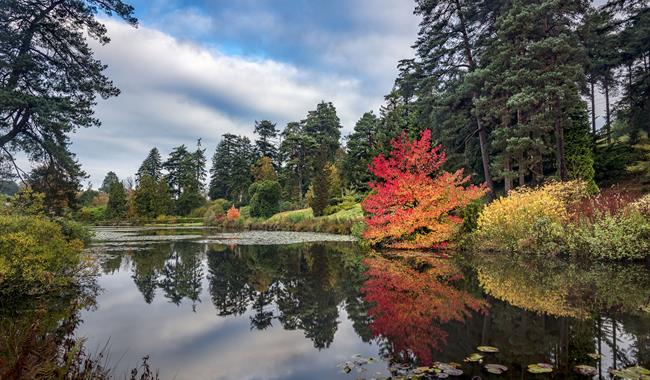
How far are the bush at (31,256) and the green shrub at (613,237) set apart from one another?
50.3 feet

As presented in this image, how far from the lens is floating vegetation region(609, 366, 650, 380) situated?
411cm

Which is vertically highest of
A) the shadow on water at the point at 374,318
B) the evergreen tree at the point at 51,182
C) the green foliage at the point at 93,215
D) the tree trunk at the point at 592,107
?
the tree trunk at the point at 592,107

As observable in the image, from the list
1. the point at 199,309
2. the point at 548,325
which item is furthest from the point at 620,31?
the point at 199,309

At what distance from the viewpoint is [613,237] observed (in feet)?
39.8

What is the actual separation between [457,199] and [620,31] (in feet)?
54.8

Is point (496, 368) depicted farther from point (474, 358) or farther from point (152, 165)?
point (152, 165)

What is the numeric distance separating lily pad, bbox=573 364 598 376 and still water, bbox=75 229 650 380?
0.23ft

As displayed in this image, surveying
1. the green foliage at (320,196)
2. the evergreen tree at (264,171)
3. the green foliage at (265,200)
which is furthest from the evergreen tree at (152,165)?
the green foliage at (320,196)

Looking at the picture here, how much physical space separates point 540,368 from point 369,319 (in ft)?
10.4

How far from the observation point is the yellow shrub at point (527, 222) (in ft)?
45.0

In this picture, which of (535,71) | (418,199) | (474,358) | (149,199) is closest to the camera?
(474,358)

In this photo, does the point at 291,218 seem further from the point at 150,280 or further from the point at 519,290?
the point at 519,290

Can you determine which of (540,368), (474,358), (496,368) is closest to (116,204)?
(474,358)

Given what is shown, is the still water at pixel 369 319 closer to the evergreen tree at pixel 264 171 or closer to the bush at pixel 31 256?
the bush at pixel 31 256
